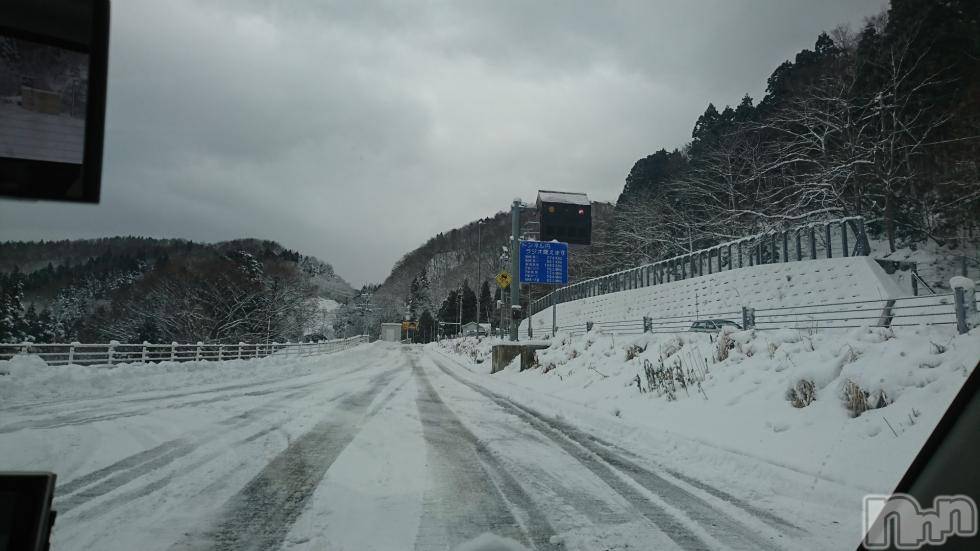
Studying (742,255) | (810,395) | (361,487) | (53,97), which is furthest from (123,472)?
(742,255)

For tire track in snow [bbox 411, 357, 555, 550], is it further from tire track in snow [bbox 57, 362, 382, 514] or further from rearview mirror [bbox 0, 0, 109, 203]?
rearview mirror [bbox 0, 0, 109, 203]

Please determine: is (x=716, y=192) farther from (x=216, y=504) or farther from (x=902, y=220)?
(x=216, y=504)

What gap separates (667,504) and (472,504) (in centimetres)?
156

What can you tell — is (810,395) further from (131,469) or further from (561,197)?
(561,197)

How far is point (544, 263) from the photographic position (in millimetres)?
31438

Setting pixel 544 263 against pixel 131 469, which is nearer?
pixel 131 469

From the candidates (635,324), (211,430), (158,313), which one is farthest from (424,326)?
(211,430)

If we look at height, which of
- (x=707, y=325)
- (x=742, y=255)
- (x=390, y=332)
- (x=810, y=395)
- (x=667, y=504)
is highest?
(x=742, y=255)

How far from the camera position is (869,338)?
23.9 feet

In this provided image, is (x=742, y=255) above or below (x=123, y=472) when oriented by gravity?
above

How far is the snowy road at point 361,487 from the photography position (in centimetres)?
309

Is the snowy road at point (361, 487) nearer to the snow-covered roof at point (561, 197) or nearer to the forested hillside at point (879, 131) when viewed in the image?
the forested hillside at point (879, 131)

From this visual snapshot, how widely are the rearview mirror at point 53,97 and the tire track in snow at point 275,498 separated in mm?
2394

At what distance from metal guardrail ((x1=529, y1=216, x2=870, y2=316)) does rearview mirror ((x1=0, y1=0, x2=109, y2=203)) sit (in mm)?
6233
